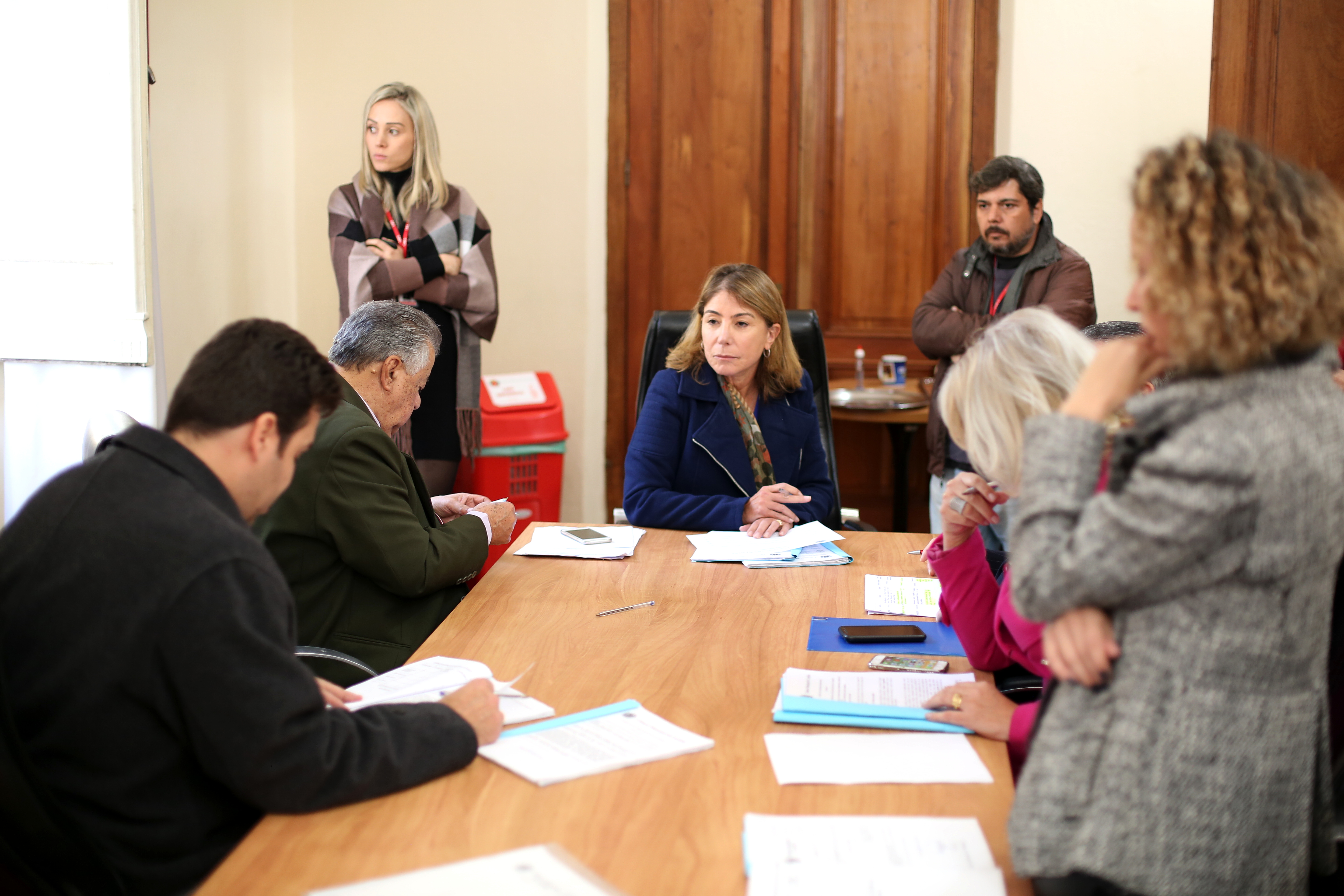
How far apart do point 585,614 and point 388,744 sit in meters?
0.72

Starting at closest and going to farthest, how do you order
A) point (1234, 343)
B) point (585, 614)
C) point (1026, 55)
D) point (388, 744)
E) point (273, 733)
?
point (1234, 343), point (273, 733), point (388, 744), point (585, 614), point (1026, 55)

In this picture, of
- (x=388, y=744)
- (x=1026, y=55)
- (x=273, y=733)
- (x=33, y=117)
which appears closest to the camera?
(x=273, y=733)

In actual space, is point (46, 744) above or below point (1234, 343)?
below

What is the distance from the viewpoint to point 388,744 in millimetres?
1204

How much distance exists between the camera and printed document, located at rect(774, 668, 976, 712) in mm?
1485

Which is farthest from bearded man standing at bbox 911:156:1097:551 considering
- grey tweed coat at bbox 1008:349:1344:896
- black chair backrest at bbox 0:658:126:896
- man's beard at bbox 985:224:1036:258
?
black chair backrest at bbox 0:658:126:896

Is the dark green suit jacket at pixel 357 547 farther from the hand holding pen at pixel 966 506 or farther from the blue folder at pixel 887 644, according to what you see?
the hand holding pen at pixel 966 506

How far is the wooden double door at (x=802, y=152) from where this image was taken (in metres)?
4.56

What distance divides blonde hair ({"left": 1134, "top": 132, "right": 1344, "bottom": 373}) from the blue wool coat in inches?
71.9

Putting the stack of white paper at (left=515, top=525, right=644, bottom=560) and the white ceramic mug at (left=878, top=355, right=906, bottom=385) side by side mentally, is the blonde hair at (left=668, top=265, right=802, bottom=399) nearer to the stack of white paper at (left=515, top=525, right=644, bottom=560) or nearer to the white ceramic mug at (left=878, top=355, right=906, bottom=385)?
the stack of white paper at (left=515, top=525, right=644, bottom=560)

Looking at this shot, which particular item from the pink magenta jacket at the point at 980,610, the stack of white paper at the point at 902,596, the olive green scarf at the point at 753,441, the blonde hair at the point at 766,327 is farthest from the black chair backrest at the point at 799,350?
the pink magenta jacket at the point at 980,610

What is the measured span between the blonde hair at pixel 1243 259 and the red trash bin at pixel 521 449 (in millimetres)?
3359

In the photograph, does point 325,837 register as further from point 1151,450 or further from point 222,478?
point 1151,450

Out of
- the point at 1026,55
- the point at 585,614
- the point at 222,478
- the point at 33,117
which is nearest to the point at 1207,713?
the point at 222,478
